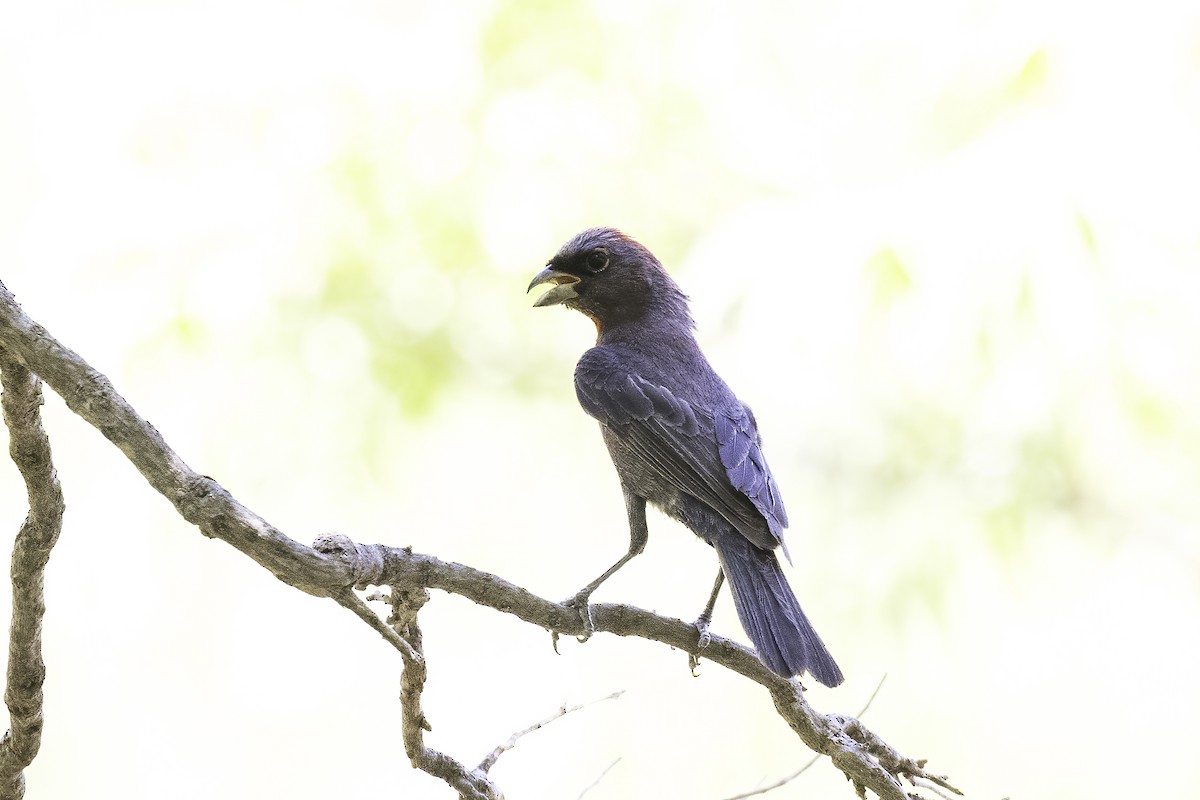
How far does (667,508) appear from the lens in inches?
120

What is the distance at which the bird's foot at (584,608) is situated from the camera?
2.51 m

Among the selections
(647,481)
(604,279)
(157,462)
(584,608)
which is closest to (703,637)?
(584,608)

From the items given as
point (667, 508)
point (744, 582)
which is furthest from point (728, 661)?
point (667, 508)

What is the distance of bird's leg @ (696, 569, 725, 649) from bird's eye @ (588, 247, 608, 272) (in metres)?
1.04

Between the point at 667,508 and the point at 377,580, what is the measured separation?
1.20m

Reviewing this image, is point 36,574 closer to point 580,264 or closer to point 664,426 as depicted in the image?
point 664,426

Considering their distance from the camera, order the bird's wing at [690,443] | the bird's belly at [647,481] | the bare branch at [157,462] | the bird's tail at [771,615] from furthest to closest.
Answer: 1. the bird's belly at [647,481]
2. the bird's wing at [690,443]
3. the bird's tail at [771,615]
4. the bare branch at [157,462]

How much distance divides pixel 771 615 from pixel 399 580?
921mm

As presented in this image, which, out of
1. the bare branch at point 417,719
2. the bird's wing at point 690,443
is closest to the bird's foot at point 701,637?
the bird's wing at point 690,443

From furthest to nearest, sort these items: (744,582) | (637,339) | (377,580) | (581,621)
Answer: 1. (637,339)
2. (744,582)
3. (581,621)
4. (377,580)

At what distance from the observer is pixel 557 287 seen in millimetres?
3561

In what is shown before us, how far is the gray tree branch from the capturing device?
5.73 feet

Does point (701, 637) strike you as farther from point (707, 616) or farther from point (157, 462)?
point (157, 462)

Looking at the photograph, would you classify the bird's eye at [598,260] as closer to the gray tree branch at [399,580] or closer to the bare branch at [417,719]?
the gray tree branch at [399,580]
